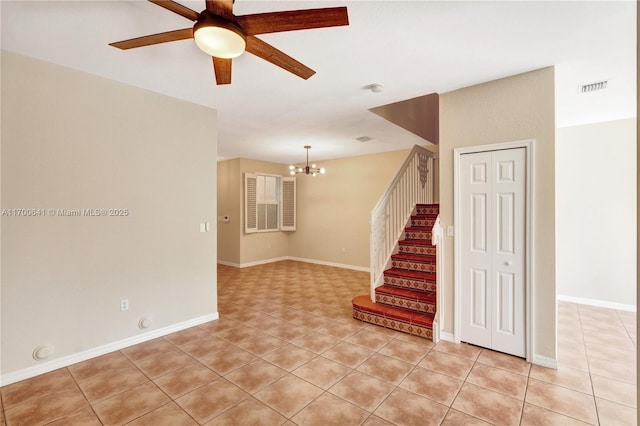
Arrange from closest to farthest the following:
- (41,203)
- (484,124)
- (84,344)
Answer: (41,203)
(84,344)
(484,124)

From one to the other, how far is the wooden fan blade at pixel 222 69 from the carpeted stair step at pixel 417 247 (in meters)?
3.37

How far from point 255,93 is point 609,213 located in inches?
206

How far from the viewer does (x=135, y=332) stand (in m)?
3.24

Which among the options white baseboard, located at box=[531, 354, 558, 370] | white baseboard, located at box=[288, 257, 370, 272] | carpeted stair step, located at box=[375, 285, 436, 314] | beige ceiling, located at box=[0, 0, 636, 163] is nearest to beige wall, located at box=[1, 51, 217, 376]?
beige ceiling, located at box=[0, 0, 636, 163]

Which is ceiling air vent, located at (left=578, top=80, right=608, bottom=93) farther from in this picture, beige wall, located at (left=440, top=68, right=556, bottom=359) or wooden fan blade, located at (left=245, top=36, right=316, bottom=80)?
wooden fan blade, located at (left=245, top=36, right=316, bottom=80)

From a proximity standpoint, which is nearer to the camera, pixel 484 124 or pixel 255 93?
pixel 484 124

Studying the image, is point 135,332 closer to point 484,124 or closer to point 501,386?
point 501,386

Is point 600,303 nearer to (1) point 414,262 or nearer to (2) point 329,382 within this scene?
(1) point 414,262

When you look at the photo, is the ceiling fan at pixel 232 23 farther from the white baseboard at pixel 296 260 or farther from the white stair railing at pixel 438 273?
the white baseboard at pixel 296 260

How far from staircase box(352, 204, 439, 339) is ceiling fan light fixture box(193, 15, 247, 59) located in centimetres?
321

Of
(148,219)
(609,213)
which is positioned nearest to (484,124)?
(609,213)

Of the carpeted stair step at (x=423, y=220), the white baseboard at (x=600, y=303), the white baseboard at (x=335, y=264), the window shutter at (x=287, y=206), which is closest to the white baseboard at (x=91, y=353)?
the carpeted stair step at (x=423, y=220)

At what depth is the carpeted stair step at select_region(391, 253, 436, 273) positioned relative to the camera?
405cm

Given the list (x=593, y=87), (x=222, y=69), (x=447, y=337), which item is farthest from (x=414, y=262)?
(x=222, y=69)
